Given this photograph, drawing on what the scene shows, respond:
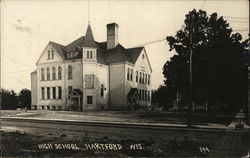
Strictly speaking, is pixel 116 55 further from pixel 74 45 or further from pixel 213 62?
pixel 213 62

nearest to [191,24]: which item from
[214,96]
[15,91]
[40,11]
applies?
[214,96]

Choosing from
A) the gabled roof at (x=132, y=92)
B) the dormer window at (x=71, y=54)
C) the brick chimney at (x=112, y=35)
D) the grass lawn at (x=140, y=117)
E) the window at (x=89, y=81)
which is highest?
the brick chimney at (x=112, y=35)

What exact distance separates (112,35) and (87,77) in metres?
10.4

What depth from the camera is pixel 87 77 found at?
37438 millimetres

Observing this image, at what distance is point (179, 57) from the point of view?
25.4 metres

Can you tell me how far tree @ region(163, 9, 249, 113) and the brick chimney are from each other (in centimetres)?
1905

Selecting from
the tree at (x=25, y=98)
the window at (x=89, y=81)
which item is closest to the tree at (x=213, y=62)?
the window at (x=89, y=81)

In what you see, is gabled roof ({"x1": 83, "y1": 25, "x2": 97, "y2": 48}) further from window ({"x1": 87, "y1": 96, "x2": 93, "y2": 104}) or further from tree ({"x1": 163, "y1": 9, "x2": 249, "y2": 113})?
tree ({"x1": 163, "y1": 9, "x2": 249, "y2": 113})

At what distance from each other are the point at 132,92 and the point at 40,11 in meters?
30.2

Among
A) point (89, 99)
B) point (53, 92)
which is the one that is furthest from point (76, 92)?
point (53, 92)

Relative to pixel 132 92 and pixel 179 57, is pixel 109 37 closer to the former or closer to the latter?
pixel 132 92

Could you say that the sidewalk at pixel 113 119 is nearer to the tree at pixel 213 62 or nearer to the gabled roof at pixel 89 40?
the tree at pixel 213 62

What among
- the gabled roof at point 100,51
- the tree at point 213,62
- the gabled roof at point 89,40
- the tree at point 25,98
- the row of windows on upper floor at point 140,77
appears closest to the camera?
the tree at point 213,62

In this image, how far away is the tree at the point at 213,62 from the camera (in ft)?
70.8
